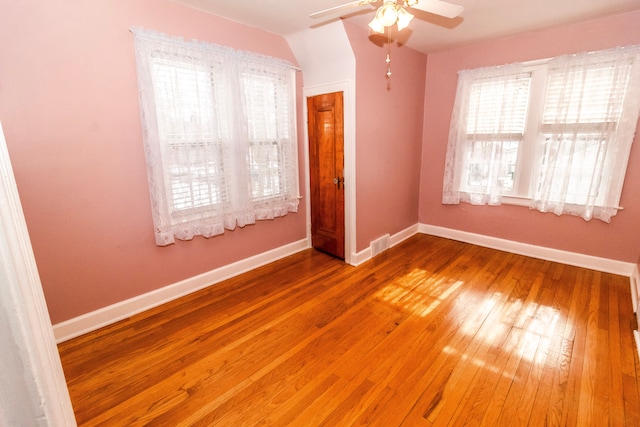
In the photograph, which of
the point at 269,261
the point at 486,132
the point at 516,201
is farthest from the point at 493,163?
the point at 269,261

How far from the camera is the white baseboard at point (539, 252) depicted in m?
3.08

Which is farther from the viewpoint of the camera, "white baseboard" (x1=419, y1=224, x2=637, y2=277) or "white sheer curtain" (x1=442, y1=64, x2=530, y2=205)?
"white sheer curtain" (x1=442, y1=64, x2=530, y2=205)

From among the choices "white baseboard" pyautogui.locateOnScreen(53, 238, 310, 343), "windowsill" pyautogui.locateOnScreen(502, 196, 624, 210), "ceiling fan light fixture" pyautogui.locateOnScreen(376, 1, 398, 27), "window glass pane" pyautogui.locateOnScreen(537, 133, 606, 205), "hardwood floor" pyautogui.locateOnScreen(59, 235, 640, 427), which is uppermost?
"ceiling fan light fixture" pyautogui.locateOnScreen(376, 1, 398, 27)

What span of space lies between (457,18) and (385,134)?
1.28m

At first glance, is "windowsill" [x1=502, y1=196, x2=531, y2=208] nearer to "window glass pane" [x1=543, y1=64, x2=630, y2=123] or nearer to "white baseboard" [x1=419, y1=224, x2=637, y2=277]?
"white baseboard" [x1=419, y1=224, x2=637, y2=277]

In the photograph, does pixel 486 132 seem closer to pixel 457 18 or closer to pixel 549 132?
pixel 549 132

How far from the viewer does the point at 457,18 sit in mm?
2795

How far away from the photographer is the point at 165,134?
239 cm

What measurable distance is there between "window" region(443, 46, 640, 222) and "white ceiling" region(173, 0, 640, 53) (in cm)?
39

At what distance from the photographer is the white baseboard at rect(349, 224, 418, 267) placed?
342 centimetres

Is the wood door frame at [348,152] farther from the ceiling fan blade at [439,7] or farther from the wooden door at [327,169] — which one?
the ceiling fan blade at [439,7]

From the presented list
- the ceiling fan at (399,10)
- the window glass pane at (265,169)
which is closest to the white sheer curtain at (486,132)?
the ceiling fan at (399,10)

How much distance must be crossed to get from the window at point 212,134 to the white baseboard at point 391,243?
3.31 ft

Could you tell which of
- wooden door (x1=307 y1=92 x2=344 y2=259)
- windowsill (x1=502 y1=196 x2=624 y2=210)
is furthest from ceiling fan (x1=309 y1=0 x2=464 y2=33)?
windowsill (x1=502 y1=196 x2=624 y2=210)
